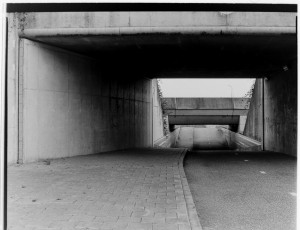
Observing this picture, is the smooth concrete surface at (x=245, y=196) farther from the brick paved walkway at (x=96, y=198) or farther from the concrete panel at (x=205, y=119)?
the concrete panel at (x=205, y=119)

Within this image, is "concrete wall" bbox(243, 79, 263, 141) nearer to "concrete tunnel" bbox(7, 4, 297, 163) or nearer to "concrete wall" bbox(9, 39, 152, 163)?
"concrete tunnel" bbox(7, 4, 297, 163)

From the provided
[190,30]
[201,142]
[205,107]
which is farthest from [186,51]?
[201,142]

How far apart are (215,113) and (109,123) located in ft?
67.5

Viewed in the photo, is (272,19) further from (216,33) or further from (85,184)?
(85,184)

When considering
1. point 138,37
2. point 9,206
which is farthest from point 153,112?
point 9,206

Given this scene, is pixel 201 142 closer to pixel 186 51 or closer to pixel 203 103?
pixel 203 103

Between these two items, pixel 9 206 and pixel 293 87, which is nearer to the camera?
pixel 9 206

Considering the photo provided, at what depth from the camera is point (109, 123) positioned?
18.3 metres

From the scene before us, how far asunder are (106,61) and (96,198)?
36.1ft

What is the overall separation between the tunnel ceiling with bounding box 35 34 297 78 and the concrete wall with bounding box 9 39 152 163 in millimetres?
612

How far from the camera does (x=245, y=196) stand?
7.97m

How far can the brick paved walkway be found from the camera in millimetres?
5406

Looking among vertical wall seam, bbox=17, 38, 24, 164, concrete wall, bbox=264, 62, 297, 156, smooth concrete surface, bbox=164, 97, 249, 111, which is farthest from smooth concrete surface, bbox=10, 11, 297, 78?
smooth concrete surface, bbox=164, 97, 249, 111

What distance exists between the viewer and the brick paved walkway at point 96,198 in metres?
5.41
